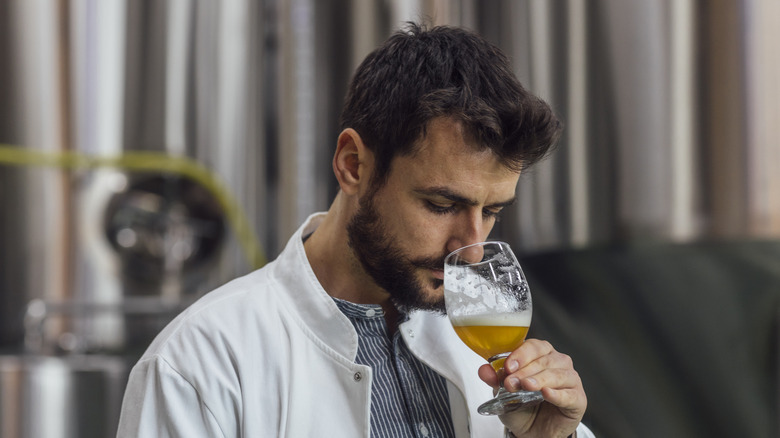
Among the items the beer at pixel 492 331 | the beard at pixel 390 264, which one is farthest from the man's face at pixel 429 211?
the beer at pixel 492 331

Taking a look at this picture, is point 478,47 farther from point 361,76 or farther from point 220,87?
point 220,87

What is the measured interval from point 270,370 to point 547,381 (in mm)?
371

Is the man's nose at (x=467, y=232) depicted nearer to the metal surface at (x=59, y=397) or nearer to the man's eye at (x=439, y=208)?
the man's eye at (x=439, y=208)

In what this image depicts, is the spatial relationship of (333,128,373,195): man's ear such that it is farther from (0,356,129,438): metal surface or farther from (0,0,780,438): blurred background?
(0,356,129,438): metal surface

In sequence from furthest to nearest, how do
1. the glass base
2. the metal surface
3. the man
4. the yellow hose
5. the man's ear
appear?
the yellow hose → the metal surface → the man's ear → the man → the glass base

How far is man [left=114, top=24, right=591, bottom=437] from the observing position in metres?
1.10

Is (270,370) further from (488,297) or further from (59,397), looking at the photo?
(59,397)

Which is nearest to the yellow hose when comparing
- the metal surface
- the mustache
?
the metal surface

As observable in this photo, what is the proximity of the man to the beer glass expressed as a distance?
50mm

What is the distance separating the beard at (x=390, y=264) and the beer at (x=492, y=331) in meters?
0.11

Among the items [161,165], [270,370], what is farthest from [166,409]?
[161,165]

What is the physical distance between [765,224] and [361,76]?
0.66 meters

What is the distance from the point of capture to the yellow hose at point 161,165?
7.41 ft

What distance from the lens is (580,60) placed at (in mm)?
1483
